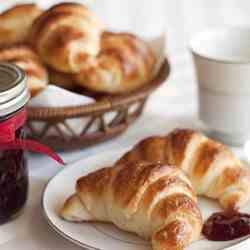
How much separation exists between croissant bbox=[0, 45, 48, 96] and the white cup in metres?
0.28

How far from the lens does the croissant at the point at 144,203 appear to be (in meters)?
0.95

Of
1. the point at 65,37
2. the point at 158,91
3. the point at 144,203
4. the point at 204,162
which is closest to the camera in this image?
the point at 144,203

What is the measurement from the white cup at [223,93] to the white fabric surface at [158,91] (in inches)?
4.1

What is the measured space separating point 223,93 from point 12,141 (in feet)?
1.48

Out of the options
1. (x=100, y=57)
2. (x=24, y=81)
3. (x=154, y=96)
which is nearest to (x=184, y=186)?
(x=24, y=81)

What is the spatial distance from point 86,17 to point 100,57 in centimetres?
9

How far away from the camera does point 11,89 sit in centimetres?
100

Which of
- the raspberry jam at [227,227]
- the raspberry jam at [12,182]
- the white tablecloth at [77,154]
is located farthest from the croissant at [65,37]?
the raspberry jam at [227,227]

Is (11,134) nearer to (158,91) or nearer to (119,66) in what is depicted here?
(119,66)

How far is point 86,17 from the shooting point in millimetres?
1384

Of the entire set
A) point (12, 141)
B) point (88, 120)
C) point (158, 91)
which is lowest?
point (158, 91)

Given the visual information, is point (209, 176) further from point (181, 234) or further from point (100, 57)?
point (100, 57)

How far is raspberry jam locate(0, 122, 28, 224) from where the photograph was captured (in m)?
1.02

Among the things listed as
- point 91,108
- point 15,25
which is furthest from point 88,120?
point 15,25
